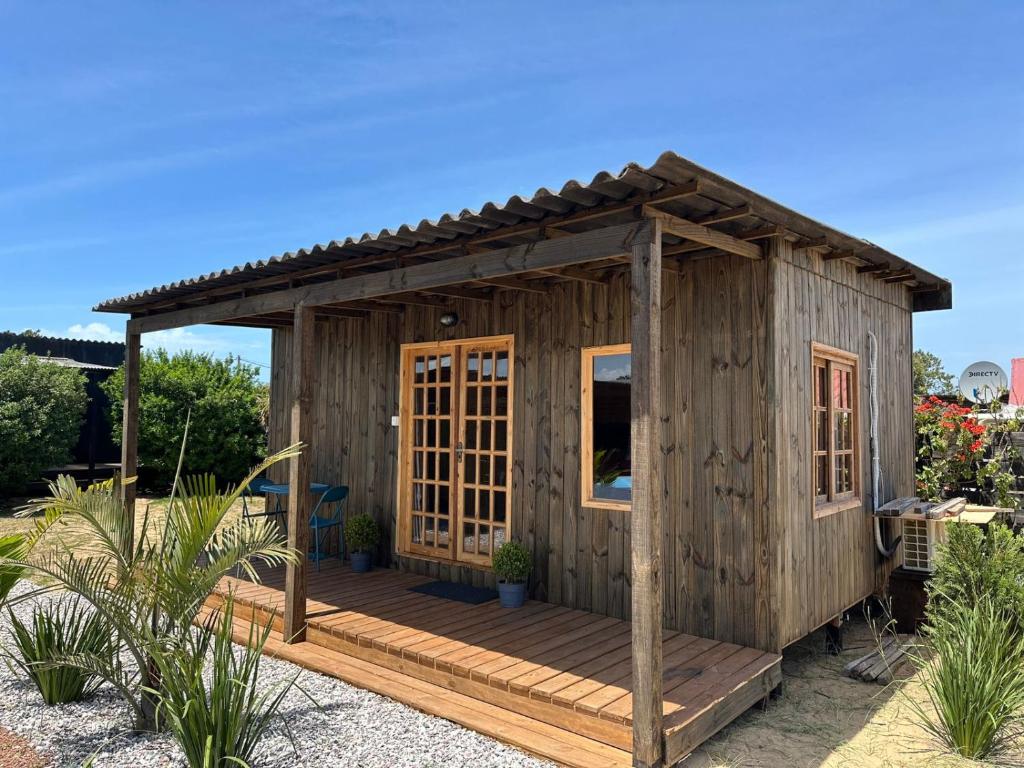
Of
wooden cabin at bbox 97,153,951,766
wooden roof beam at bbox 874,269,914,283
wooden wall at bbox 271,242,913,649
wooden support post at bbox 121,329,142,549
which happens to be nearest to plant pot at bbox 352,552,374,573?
wooden cabin at bbox 97,153,951,766

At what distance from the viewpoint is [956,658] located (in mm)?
3162

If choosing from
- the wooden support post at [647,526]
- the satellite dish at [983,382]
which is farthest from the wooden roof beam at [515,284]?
the satellite dish at [983,382]

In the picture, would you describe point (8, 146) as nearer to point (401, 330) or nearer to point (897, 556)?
point (401, 330)

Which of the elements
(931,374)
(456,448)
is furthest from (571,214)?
(931,374)

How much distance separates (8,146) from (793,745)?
13211 millimetres

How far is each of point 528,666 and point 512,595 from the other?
46.7 inches

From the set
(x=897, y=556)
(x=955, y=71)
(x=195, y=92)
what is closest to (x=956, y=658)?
(x=897, y=556)

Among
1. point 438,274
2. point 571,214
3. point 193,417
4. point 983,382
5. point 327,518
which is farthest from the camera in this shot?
point 193,417

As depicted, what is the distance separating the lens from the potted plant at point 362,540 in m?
5.97

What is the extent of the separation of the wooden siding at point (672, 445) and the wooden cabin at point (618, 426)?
0.01 m

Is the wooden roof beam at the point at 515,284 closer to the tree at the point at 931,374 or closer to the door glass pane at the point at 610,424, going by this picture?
the door glass pane at the point at 610,424

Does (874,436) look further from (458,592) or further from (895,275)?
(458,592)

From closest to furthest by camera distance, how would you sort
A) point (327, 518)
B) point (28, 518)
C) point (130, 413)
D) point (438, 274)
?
point (438, 274) < point (130, 413) < point (327, 518) < point (28, 518)

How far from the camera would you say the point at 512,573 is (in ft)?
Answer: 15.9
